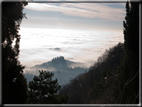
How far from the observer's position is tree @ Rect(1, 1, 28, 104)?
4094 millimetres

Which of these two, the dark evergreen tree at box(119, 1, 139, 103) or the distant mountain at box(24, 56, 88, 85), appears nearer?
the dark evergreen tree at box(119, 1, 139, 103)

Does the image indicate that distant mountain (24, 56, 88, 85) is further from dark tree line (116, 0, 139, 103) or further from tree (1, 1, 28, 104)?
dark tree line (116, 0, 139, 103)

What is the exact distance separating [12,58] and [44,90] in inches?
130

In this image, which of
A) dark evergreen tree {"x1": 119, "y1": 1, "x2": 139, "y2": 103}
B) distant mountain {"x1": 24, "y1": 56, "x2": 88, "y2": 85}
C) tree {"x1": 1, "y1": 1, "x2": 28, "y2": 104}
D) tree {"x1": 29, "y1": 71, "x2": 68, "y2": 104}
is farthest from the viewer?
distant mountain {"x1": 24, "y1": 56, "x2": 88, "y2": 85}

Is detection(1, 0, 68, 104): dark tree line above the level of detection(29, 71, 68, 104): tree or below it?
above

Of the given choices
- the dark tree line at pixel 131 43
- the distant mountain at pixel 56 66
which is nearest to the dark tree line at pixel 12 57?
the distant mountain at pixel 56 66

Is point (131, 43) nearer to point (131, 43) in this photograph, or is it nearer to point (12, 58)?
point (131, 43)

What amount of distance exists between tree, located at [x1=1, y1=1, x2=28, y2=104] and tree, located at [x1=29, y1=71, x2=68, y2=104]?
2211 millimetres

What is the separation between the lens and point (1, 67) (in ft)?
13.1

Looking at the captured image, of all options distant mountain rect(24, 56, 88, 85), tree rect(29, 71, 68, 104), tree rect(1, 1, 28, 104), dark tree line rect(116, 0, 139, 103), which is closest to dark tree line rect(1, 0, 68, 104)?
tree rect(1, 1, 28, 104)

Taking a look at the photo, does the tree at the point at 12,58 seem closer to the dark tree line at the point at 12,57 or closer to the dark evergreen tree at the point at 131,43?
the dark tree line at the point at 12,57

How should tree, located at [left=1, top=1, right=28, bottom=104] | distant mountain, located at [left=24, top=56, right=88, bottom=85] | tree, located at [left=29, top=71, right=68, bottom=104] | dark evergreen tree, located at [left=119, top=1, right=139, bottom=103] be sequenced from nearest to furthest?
tree, located at [left=1, top=1, right=28, bottom=104]
dark evergreen tree, located at [left=119, top=1, right=139, bottom=103]
tree, located at [left=29, top=71, right=68, bottom=104]
distant mountain, located at [left=24, top=56, right=88, bottom=85]

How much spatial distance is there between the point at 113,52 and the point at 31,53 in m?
21.3

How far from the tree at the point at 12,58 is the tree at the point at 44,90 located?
2.21 metres
